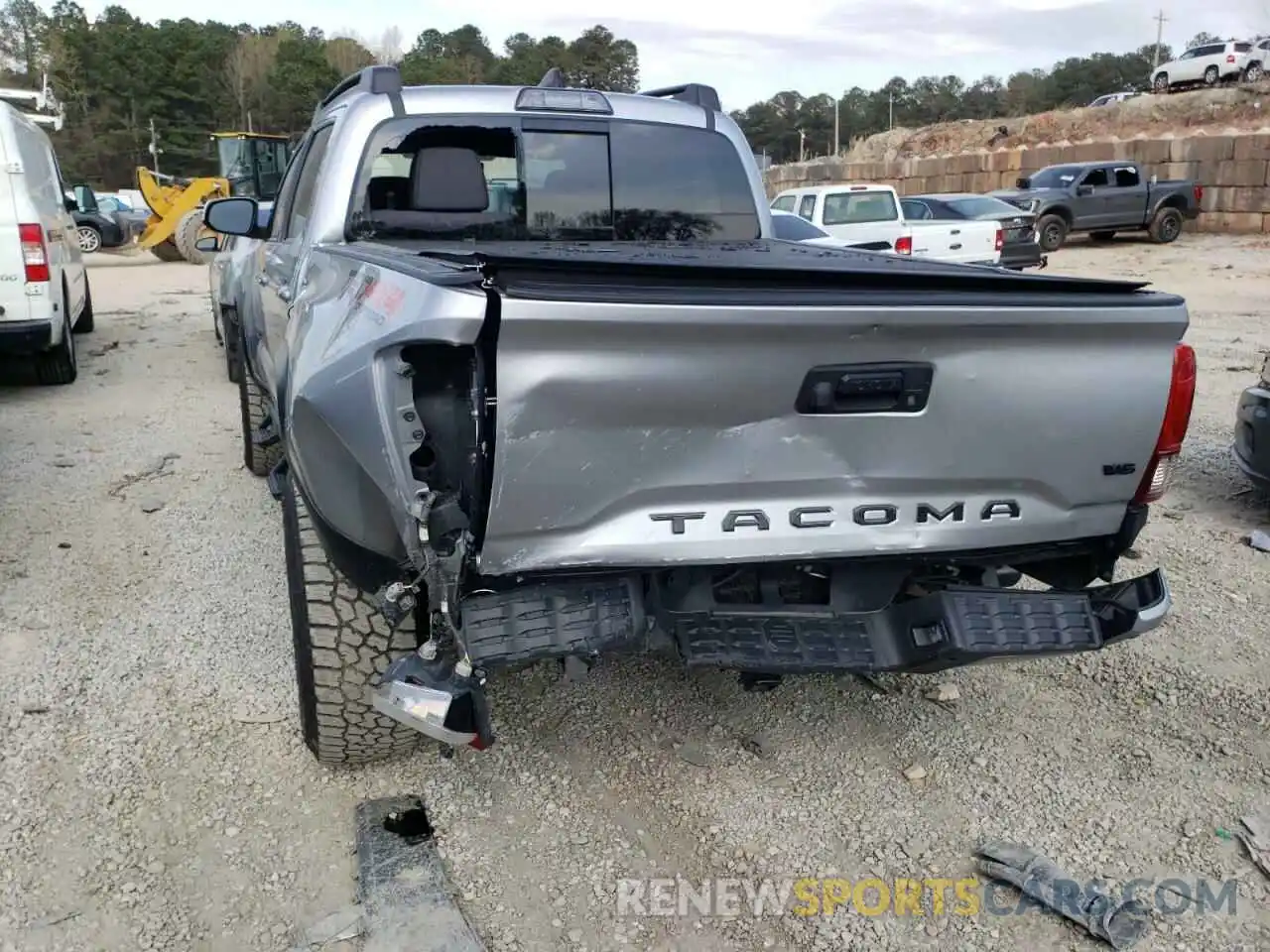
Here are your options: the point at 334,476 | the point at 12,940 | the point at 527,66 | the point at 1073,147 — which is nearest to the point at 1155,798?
the point at 334,476

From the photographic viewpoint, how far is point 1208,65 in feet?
110

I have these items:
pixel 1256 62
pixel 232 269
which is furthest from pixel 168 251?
pixel 1256 62

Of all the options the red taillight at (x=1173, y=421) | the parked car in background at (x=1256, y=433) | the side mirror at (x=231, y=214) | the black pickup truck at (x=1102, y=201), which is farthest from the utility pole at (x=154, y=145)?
the red taillight at (x=1173, y=421)

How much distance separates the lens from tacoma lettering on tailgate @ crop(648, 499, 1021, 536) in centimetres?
231

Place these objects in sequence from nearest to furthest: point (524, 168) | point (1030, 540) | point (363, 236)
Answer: point (1030, 540), point (363, 236), point (524, 168)

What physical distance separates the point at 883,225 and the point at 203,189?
14372 millimetres

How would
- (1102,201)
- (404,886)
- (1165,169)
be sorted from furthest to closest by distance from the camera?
1. (1165,169)
2. (1102,201)
3. (404,886)

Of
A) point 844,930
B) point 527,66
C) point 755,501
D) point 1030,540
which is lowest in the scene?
point 844,930

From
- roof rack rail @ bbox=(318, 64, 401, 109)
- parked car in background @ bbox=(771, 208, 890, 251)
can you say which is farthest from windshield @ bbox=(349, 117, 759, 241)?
parked car in background @ bbox=(771, 208, 890, 251)

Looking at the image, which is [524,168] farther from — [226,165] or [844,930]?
[226,165]

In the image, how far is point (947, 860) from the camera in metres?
2.67

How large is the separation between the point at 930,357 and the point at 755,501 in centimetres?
51

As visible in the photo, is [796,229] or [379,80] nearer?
[379,80]

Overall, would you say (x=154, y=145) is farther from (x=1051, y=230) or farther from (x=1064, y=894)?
(x=1064, y=894)
